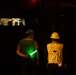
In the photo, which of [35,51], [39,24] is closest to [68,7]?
[39,24]

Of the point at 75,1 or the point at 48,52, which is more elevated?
the point at 75,1

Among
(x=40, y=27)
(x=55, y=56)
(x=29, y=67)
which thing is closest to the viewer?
(x=55, y=56)

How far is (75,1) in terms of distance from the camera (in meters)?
14.6

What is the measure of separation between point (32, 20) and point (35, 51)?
2838 mm

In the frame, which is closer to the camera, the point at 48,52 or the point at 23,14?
the point at 48,52

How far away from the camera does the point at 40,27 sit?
569 inches

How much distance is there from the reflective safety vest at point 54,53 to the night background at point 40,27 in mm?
3321

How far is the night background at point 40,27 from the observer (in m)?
14.2

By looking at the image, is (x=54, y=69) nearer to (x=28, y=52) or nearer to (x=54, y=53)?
(x=54, y=53)

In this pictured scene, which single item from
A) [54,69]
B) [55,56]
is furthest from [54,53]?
[54,69]

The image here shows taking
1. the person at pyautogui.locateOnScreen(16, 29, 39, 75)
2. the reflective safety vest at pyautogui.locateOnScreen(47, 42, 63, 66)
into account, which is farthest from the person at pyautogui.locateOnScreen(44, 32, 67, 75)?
the person at pyautogui.locateOnScreen(16, 29, 39, 75)

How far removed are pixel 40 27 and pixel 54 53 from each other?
11.8 ft

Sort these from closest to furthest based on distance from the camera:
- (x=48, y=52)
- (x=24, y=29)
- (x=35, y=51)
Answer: (x=48, y=52) < (x=35, y=51) < (x=24, y=29)

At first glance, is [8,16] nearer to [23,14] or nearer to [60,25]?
[23,14]
